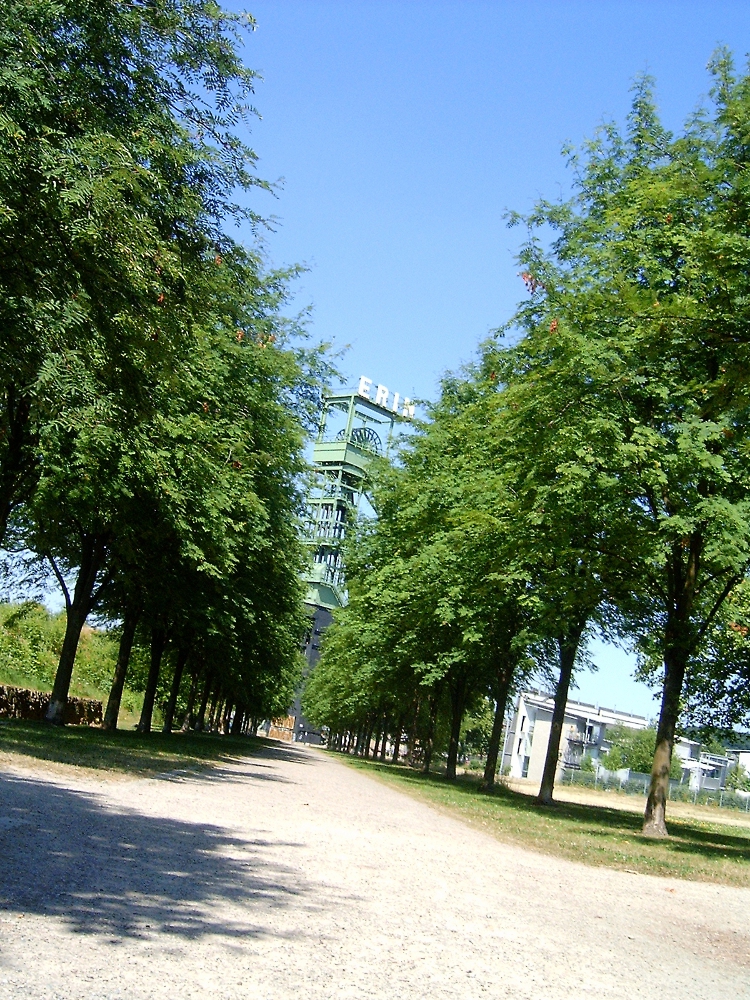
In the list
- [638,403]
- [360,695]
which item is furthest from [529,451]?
[360,695]

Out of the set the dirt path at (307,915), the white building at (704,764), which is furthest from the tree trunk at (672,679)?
the white building at (704,764)

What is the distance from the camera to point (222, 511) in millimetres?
21672

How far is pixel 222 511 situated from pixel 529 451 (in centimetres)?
643

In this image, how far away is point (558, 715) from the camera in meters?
27.5

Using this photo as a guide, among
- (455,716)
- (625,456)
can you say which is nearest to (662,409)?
(625,456)

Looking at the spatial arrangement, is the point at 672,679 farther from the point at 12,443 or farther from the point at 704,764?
the point at 704,764

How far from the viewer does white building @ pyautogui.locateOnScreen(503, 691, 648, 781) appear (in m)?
126

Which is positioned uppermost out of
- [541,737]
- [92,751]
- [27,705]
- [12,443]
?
[12,443]

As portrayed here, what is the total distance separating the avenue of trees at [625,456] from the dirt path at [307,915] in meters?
4.74

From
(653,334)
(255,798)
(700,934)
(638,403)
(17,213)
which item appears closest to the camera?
(17,213)

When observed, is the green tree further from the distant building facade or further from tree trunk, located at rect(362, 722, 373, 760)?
the distant building facade

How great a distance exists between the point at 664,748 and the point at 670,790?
6169 cm

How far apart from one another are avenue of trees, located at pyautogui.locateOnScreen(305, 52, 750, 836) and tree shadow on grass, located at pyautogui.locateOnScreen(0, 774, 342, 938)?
5617 mm

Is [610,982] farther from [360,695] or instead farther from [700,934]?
[360,695]
